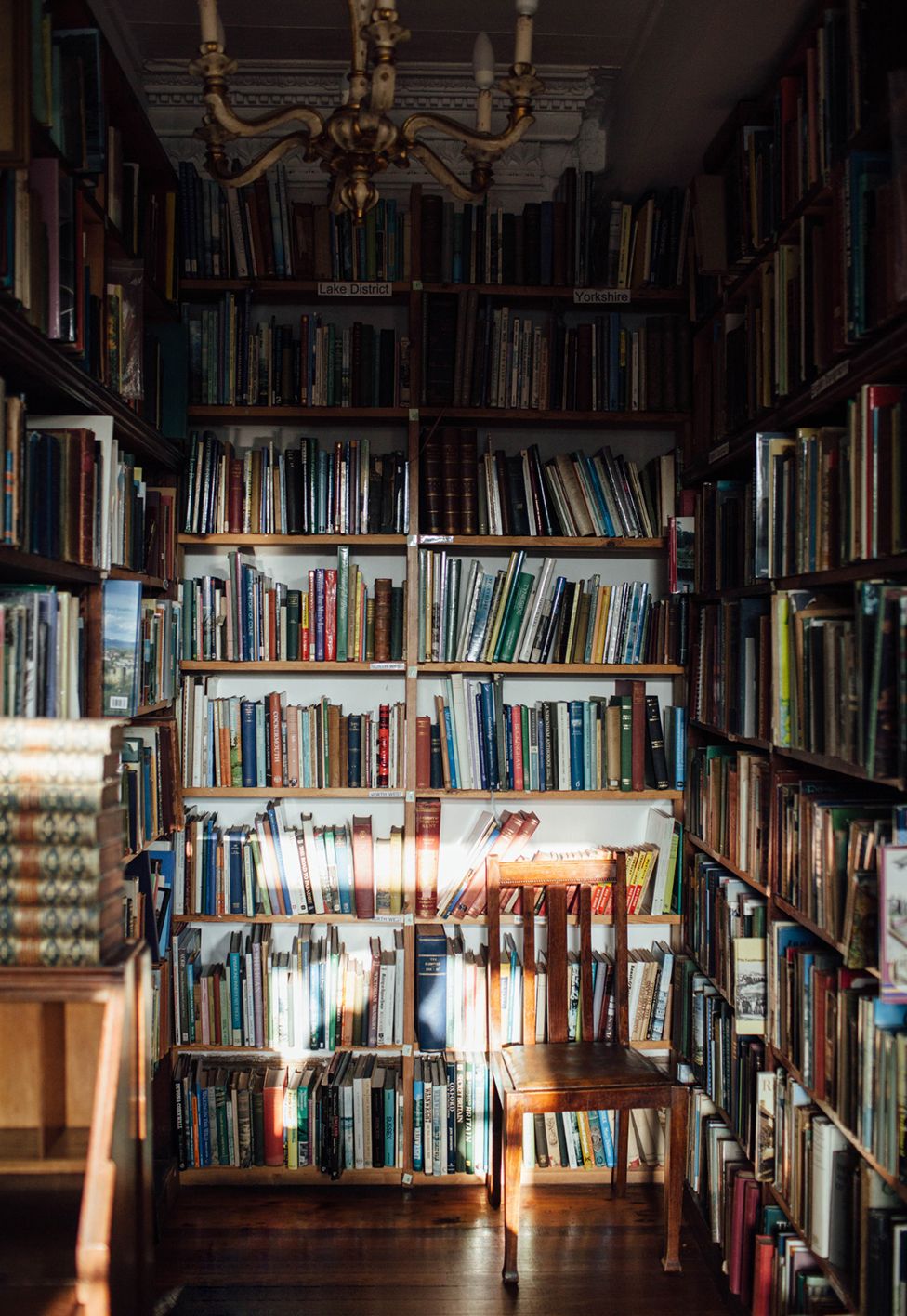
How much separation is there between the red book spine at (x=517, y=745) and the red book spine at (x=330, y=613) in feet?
1.84

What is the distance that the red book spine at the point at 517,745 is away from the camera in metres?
2.96

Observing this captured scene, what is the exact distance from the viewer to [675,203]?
2.94m

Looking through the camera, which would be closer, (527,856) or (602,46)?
(602,46)

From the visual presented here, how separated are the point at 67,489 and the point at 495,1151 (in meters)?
2.12

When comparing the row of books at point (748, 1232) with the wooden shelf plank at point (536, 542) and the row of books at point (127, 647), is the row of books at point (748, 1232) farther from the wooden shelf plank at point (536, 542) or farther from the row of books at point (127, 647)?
the row of books at point (127, 647)

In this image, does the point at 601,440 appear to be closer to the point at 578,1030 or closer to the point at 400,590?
the point at 400,590

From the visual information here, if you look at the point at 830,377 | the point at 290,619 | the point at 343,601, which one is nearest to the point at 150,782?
the point at 290,619

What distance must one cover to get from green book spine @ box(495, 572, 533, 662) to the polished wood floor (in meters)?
1.58

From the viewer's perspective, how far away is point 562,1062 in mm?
2590

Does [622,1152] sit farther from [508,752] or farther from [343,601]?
[343,601]

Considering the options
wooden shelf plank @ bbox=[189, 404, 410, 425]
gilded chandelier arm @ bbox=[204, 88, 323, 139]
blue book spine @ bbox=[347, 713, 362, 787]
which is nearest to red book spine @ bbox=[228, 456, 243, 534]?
wooden shelf plank @ bbox=[189, 404, 410, 425]

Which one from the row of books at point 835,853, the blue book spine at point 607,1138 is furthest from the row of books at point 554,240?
the blue book spine at point 607,1138

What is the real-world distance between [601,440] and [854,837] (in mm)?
1785

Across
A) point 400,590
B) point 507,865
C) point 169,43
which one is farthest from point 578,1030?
point 169,43
